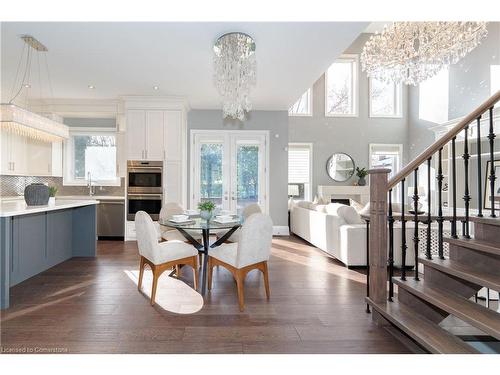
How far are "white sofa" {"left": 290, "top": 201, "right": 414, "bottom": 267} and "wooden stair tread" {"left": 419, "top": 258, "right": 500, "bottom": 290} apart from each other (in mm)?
1594

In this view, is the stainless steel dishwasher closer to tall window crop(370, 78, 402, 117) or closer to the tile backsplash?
the tile backsplash

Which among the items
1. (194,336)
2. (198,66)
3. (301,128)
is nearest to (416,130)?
(301,128)

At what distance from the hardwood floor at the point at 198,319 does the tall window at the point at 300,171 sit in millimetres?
5141

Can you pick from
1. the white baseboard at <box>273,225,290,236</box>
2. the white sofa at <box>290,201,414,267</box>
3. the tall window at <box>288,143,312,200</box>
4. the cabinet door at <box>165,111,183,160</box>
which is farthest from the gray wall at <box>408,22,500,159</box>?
the cabinet door at <box>165,111,183,160</box>

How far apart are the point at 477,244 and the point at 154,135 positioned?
5330mm

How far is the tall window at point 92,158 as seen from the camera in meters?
6.56

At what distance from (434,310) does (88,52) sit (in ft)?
15.6

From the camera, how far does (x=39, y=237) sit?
3768mm

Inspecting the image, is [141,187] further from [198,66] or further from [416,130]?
[416,130]

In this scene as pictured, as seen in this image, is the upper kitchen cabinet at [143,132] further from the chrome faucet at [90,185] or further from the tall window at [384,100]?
the tall window at [384,100]

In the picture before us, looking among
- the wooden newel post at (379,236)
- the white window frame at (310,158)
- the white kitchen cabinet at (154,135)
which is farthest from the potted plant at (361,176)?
the wooden newel post at (379,236)

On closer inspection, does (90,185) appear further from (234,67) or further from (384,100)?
(384,100)

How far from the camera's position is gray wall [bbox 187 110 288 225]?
266 inches

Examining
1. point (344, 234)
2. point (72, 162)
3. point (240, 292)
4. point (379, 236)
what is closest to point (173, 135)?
point (72, 162)
